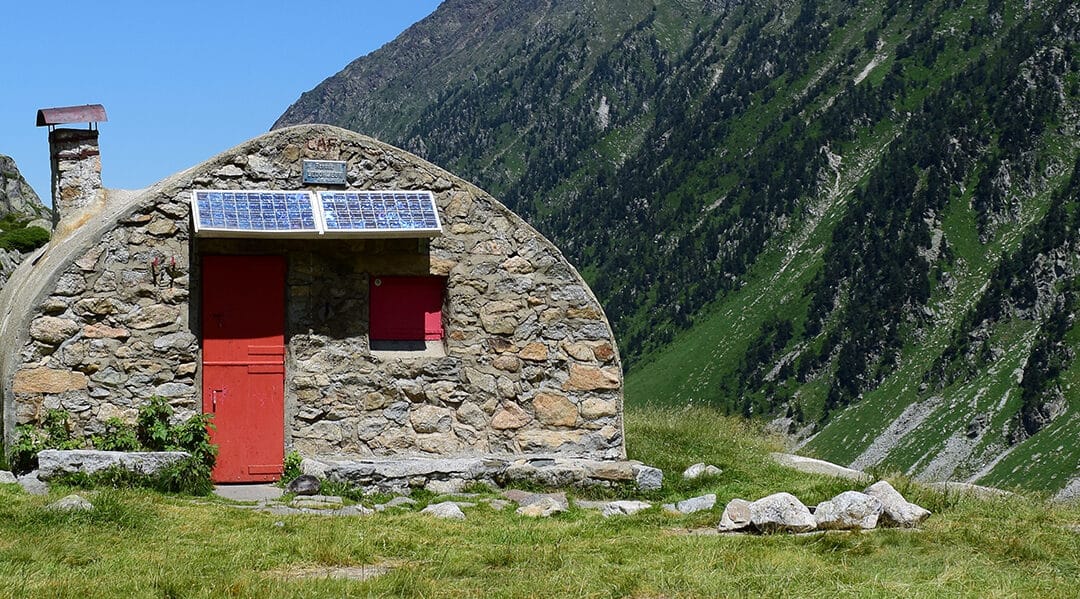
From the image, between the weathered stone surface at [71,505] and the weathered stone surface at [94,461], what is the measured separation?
6.75 feet

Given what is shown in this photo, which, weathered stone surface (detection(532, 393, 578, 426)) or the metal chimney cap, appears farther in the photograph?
the metal chimney cap

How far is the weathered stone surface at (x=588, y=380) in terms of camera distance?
54.3 ft

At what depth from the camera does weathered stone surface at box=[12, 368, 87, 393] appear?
14594 millimetres

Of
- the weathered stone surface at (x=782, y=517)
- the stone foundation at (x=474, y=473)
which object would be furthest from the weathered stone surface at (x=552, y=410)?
the weathered stone surface at (x=782, y=517)

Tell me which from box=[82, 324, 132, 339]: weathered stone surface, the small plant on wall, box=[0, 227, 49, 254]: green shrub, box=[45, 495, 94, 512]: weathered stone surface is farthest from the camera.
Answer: box=[0, 227, 49, 254]: green shrub

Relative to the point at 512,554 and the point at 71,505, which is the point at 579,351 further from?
the point at 71,505

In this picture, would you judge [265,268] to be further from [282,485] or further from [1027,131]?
[1027,131]

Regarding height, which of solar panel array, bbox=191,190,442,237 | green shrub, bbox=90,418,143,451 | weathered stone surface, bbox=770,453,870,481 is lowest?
weathered stone surface, bbox=770,453,870,481

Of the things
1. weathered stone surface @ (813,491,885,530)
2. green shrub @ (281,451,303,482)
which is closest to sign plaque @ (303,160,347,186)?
green shrub @ (281,451,303,482)

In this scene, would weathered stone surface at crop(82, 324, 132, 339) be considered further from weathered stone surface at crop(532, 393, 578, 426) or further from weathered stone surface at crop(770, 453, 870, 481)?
weathered stone surface at crop(770, 453, 870, 481)

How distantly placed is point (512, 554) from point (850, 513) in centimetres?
351

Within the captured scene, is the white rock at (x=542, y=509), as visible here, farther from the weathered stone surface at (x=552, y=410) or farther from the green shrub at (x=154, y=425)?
the green shrub at (x=154, y=425)

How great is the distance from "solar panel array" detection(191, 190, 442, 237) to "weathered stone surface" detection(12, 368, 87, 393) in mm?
2301

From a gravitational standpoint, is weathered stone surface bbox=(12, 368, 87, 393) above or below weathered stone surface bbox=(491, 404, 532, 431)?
above
